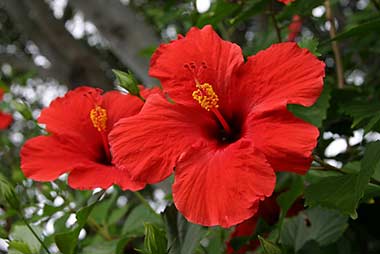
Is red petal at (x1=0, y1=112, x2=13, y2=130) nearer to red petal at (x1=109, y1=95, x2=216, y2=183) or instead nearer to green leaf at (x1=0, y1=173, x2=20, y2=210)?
green leaf at (x1=0, y1=173, x2=20, y2=210)

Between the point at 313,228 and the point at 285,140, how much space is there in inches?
18.7

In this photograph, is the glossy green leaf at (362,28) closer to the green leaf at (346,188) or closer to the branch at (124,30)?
the green leaf at (346,188)

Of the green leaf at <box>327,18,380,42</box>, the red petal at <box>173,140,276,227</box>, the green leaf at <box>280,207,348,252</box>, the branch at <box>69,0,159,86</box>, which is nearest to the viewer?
the red petal at <box>173,140,276,227</box>

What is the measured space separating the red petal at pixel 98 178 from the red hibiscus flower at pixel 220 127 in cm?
9

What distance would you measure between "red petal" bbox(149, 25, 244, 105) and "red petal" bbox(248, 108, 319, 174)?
13cm

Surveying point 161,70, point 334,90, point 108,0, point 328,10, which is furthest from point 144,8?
point 161,70

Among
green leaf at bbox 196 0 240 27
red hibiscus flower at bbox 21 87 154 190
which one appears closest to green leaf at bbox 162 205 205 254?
red hibiscus flower at bbox 21 87 154 190

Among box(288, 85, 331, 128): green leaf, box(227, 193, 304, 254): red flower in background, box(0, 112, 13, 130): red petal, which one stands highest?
box(0, 112, 13, 130): red petal

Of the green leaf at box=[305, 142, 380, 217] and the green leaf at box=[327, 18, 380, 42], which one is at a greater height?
the green leaf at box=[327, 18, 380, 42]

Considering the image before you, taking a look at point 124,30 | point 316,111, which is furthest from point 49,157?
point 124,30

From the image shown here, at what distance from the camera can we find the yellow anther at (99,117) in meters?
1.03

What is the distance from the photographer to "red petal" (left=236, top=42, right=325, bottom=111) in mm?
810

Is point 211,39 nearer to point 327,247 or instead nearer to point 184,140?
point 184,140

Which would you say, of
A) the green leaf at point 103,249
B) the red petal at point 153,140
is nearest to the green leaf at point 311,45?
the red petal at point 153,140
